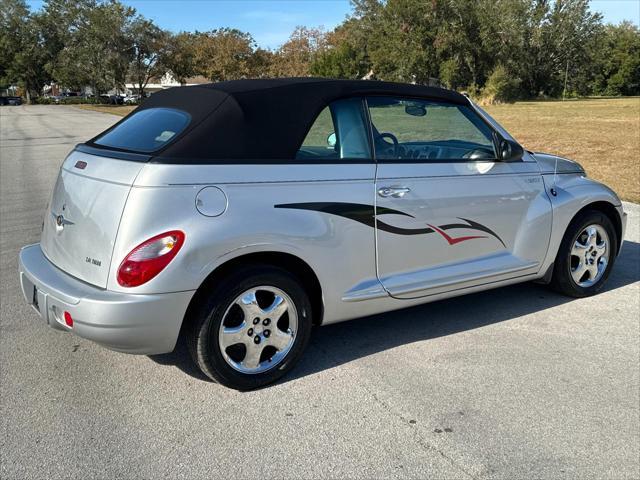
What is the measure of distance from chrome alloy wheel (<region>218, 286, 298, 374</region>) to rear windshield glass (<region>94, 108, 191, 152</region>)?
39.7 inches

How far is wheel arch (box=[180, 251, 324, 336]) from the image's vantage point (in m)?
3.17

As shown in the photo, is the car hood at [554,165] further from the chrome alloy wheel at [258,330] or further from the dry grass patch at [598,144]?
the dry grass patch at [598,144]

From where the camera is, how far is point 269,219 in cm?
321

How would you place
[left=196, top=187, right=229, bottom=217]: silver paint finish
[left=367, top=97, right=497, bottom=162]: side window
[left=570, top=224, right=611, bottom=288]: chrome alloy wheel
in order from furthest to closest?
[left=570, top=224, right=611, bottom=288]: chrome alloy wheel
[left=367, top=97, right=497, bottom=162]: side window
[left=196, top=187, right=229, bottom=217]: silver paint finish

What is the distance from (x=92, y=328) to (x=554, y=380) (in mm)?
2709

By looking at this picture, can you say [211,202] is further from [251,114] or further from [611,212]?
[611,212]

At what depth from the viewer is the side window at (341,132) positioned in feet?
11.9

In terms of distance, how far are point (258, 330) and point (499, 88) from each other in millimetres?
48946

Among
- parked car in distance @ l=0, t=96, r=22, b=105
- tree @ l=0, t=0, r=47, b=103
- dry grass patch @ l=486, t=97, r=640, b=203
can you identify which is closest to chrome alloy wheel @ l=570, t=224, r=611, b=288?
dry grass patch @ l=486, t=97, r=640, b=203

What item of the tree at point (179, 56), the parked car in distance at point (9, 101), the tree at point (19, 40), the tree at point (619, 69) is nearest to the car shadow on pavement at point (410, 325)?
the tree at point (179, 56)

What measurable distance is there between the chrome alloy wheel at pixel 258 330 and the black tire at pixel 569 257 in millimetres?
2509

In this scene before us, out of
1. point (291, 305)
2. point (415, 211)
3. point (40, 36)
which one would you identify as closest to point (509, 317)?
point (415, 211)

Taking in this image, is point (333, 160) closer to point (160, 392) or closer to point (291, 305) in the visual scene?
point (291, 305)

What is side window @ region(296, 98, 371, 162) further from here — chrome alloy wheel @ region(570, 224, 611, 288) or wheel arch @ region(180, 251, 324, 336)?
chrome alloy wheel @ region(570, 224, 611, 288)
